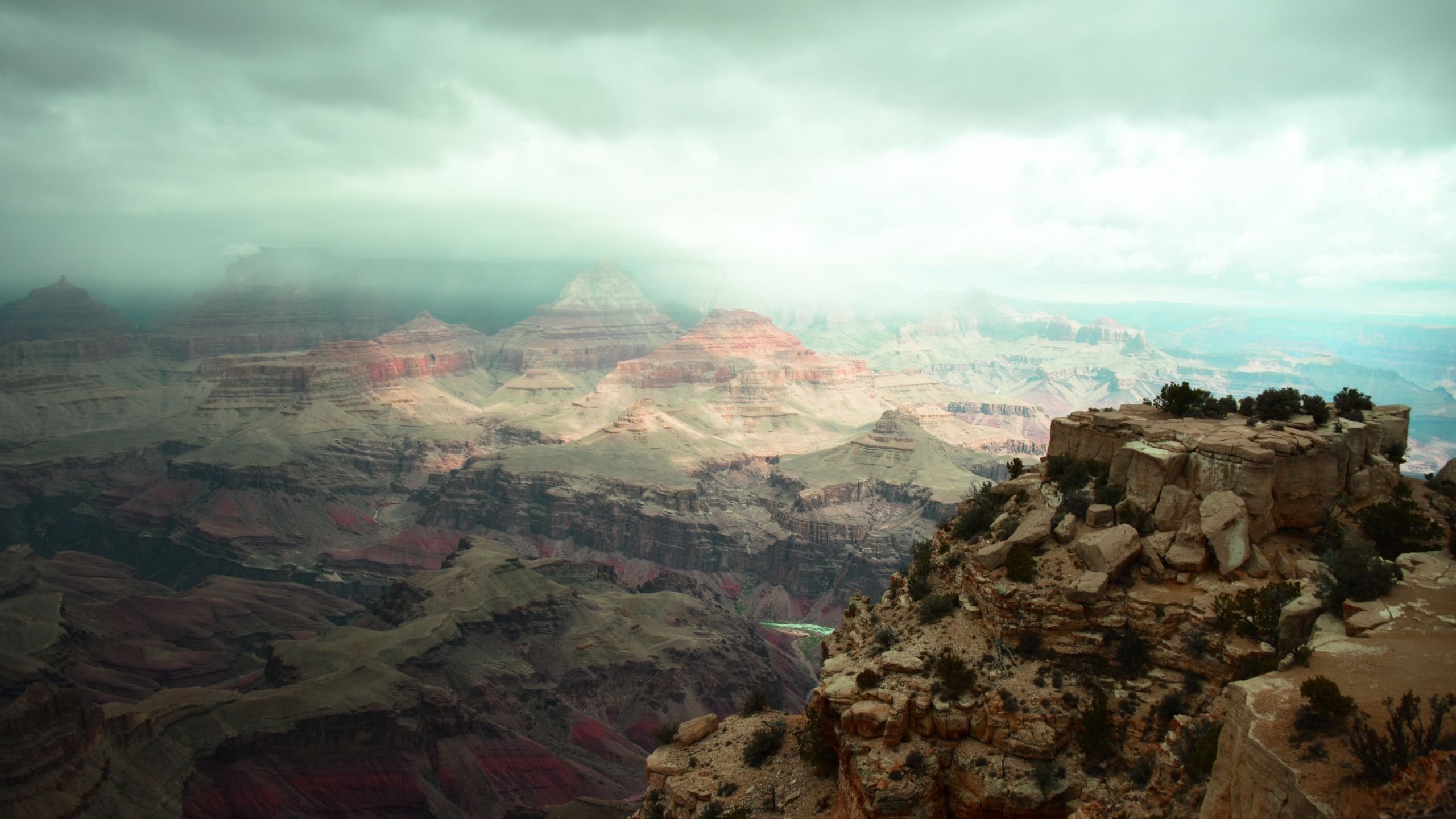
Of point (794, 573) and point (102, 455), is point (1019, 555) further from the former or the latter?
point (102, 455)

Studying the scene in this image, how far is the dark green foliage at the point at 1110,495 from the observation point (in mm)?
24906

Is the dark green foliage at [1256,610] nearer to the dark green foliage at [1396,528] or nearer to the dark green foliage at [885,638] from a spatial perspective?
the dark green foliage at [1396,528]

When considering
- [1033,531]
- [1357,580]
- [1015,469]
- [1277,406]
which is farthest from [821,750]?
[1277,406]

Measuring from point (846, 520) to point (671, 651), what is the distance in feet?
178

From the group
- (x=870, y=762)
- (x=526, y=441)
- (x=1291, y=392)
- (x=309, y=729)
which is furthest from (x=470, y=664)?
(x=526, y=441)

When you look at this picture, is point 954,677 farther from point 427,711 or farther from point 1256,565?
point 427,711

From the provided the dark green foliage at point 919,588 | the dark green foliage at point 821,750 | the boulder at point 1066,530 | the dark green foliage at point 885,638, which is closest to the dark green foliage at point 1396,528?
the boulder at point 1066,530

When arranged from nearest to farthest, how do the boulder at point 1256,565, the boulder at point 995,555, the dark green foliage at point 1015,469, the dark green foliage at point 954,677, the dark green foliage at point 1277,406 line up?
the boulder at point 1256,565, the dark green foliage at point 954,677, the boulder at point 995,555, the dark green foliage at point 1277,406, the dark green foliage at point 1015,469

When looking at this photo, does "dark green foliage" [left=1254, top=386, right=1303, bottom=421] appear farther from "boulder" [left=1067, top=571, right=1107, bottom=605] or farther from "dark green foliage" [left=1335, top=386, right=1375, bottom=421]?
"boulder" [left=1067, top=571, right=1107, bottom=605]

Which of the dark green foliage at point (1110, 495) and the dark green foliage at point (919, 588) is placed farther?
the dark green foliage at point (919, 588)

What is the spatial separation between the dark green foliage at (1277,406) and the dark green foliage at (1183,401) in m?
1.68

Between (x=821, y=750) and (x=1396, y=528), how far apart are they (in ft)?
53.1

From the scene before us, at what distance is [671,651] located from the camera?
8069cm

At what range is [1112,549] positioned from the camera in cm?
2220
